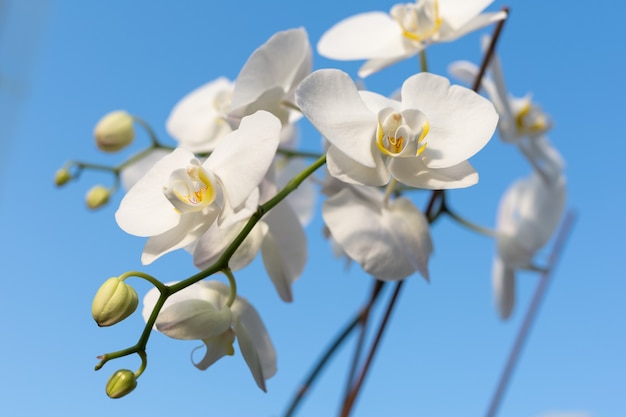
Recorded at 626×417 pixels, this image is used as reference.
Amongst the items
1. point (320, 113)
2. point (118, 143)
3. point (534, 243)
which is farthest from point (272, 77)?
point (534, 243)

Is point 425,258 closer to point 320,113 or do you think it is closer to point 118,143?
point 320,113

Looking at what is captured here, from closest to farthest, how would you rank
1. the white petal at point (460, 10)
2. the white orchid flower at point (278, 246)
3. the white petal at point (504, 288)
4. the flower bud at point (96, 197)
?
the white orchid flower at point (278, 246)
the white petal at point (460, 10)
the flower bud at point (96, 197)
the white petal at point (504, 288)

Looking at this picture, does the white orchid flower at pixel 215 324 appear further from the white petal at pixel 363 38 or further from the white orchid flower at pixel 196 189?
the white petal at pixel 363 38

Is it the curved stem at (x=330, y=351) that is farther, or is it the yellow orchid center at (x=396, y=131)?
the curved stem at (x=330, y=351)

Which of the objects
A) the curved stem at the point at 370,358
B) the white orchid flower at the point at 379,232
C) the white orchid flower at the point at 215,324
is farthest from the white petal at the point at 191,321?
the curved stem at the point at 370,358

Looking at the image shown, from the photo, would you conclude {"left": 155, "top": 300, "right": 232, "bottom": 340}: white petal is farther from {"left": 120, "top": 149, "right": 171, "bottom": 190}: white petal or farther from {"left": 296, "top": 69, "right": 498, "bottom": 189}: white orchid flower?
{"left": 120, "top": 149, "right": 171, "bottom": 190}: white petal

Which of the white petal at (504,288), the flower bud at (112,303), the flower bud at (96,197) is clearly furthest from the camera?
the white petal at (504,288)
